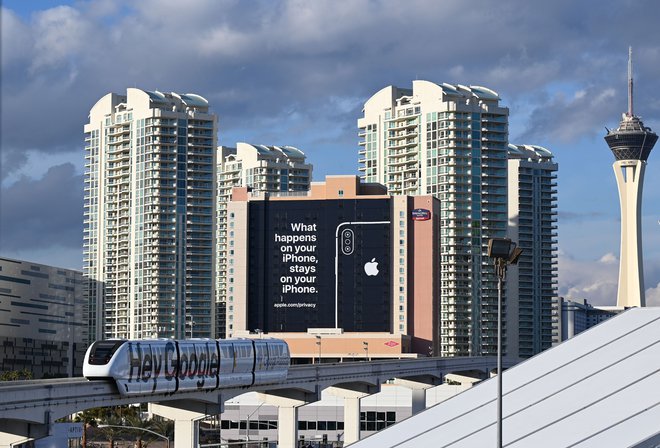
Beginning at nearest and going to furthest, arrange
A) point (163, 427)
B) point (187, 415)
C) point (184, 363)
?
point (184, 363), point (187, 415), point (163, 427)

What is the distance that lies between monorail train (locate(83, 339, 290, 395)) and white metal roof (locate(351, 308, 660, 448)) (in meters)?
34.7

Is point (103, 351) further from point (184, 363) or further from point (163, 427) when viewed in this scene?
point (163, 427)

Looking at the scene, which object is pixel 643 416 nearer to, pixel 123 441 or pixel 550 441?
pixel 550 441

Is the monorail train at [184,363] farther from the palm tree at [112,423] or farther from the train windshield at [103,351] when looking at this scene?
the palm tree at [112,423]

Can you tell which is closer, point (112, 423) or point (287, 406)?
point (287, 406)

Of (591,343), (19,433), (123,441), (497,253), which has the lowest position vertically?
(123,441)

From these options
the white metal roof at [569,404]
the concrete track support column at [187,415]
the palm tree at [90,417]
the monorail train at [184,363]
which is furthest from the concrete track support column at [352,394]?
the white metal roof at [569,404]

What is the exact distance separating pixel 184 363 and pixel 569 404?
4857cm

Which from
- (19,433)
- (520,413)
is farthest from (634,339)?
(19,433)

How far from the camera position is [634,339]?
197 ft

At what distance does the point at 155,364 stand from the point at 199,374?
9.29 metres

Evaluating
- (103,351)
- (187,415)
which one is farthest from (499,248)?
(187,415)

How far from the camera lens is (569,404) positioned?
54000 millimetres

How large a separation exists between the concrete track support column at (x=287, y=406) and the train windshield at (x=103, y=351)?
143 ft
